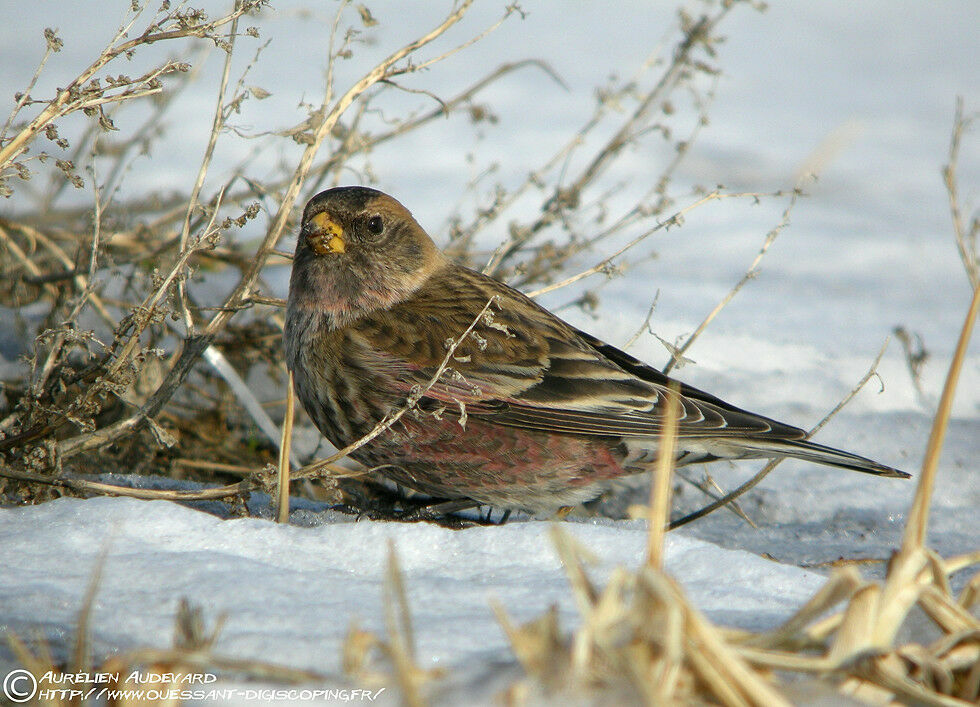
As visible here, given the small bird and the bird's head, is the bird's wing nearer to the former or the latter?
the small bird

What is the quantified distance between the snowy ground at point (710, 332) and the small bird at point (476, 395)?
30cm

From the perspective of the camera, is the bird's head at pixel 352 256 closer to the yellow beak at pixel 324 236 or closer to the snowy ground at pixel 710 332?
the yellow beak at pixel 324 236

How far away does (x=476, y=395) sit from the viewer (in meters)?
Answer: 3.03

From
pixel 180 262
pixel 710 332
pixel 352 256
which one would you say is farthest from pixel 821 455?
pixel 710 332

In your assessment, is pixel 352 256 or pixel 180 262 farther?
pixel 352 256

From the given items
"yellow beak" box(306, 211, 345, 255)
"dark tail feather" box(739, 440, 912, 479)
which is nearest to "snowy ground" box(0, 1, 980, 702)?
"dark tail feather" box(739, 440, 912, 479)

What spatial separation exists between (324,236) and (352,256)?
0.13 meters

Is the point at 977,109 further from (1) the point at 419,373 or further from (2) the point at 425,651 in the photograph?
(2) the point at 425,651

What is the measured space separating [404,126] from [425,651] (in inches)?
117

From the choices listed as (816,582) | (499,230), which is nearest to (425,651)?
(816,582)

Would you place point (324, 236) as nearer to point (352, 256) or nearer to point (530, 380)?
point (352, 256)

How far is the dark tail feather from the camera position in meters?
3.02

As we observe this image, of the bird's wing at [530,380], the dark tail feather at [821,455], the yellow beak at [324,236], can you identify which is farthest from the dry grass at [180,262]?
the dark tail feather at [821,455]

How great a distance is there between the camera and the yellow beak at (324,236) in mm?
3586
